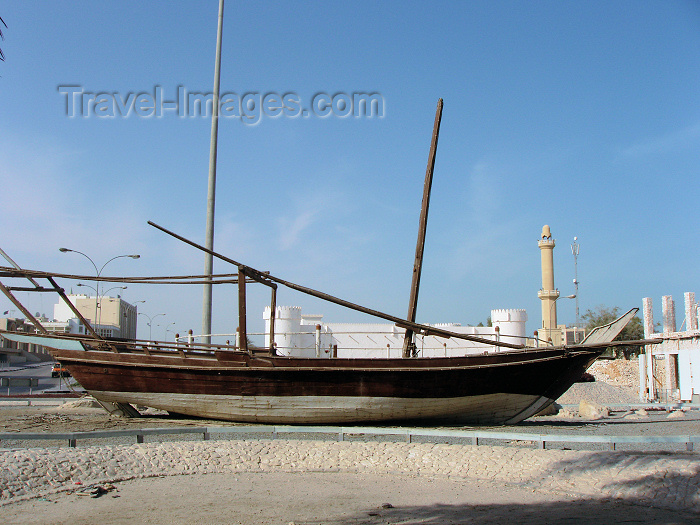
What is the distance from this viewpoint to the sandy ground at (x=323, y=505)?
591cm

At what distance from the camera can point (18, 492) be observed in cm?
671

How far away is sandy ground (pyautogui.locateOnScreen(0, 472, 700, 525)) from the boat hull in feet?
17.0

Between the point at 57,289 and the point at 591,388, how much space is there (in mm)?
27785

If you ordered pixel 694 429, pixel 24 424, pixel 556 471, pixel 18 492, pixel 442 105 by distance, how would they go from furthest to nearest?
pixel 442 105, pixel 694 429, pixel 24 424, pixel 556 471, pixel 18 492

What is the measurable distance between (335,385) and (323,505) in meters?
6.60

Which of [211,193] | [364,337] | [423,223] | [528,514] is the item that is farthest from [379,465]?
[364,337]

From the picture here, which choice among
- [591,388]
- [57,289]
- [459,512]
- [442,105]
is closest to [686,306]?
[591,388]

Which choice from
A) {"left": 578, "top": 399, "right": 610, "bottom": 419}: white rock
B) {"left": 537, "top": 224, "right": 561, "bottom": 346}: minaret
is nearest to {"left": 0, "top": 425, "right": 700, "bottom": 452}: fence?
{"left": 578, "top": 399, "right": 610, "bottom": 419}: white rock

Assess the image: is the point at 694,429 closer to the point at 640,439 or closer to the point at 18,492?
the point at 640,439

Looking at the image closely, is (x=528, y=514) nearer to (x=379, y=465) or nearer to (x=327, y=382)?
(x=379, y=465)

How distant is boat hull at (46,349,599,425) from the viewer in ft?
43.0

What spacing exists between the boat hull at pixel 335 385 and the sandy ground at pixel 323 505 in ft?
17.0

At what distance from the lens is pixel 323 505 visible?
6.51 m

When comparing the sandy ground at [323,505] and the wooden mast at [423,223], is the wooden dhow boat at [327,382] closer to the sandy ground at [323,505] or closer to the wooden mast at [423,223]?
the wooden mast at [423,223]
